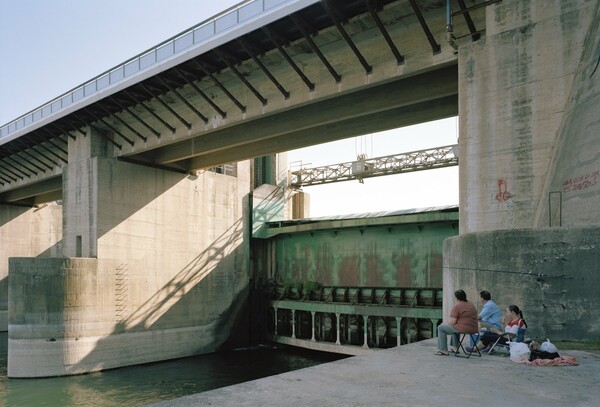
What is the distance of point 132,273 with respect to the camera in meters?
32.1

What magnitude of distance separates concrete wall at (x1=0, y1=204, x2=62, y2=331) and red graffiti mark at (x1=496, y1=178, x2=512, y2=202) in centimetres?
4393

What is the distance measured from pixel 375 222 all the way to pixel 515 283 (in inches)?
844

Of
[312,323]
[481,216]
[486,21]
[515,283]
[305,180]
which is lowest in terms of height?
[312,323]

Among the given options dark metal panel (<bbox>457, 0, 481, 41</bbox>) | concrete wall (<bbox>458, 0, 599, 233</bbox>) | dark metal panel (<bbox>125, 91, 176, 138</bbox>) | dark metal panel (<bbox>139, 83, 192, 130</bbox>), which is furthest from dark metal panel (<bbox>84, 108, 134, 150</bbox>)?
concrete wall (<bbox>458, 0, 599, 233</bbox>)

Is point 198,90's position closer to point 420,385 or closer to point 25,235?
point 420,385

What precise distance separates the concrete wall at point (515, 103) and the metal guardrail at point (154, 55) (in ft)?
25.8

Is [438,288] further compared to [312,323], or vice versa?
[312,323]

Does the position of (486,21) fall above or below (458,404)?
above

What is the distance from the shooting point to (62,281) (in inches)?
1128

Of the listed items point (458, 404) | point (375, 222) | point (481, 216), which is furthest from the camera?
point (375, 222)

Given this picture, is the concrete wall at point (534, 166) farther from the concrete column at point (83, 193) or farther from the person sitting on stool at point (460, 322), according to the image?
the concrete column at point (83, 193)

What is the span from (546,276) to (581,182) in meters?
2.76

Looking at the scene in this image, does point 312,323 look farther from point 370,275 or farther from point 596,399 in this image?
point 596,399

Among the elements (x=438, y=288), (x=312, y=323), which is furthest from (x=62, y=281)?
(x=438, y=288)
